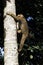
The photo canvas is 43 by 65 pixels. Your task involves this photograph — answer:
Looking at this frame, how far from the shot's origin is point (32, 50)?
4.59m

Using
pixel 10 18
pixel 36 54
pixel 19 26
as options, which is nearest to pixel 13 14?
pixel 10 18

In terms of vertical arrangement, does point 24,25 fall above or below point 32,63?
above

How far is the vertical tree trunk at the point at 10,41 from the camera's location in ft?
8.66

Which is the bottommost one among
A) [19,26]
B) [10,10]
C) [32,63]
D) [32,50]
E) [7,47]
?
[32,63]

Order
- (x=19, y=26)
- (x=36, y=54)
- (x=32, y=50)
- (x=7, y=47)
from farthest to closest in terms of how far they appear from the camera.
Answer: (x=36, y=54)
(x=32, y=50)
(x=19, y=26)
(x=7, y=47)

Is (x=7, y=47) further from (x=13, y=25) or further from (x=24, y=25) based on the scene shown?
(x=24, y=25)

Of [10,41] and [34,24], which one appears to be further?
[34,24]

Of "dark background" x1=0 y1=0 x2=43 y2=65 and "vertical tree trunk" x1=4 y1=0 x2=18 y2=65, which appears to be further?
"dark background" x1=0 y1=0 x2=43 y2=65

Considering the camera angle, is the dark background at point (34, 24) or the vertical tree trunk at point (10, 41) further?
the dark background at point (34, 24)

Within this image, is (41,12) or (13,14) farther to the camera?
(41,12)

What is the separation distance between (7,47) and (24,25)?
1.90ft

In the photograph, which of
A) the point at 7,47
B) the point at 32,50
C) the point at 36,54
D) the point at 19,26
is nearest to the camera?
the point at 7,47

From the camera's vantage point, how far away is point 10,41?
2676mm

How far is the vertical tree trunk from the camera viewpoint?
2639mm
